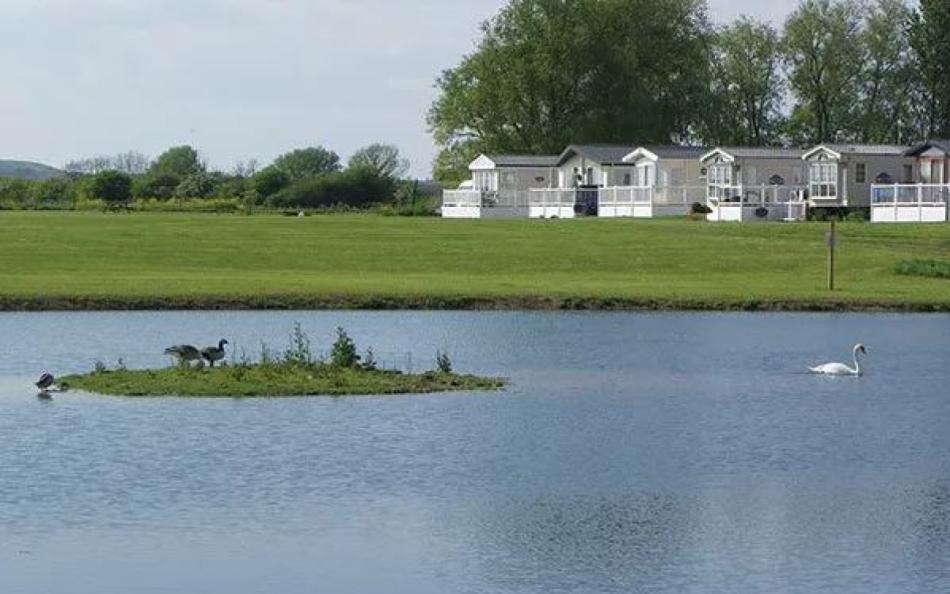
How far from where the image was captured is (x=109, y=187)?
160750 mm

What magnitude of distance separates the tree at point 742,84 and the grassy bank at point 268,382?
378ft

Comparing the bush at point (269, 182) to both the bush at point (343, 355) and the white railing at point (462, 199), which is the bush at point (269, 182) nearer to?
the white railing at point (462, 199)

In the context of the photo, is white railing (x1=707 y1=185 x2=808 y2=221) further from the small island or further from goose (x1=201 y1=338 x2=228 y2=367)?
goose (x1=201 y1=338 x2=228 y2=367)

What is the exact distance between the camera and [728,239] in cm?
8362

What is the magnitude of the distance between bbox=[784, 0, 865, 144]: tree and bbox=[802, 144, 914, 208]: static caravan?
38.5m

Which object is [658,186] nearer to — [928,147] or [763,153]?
[763,153]

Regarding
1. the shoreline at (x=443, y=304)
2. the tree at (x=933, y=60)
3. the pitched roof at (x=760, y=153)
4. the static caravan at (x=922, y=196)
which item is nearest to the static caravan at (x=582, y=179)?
the pitched roof at (x=760, y=153)

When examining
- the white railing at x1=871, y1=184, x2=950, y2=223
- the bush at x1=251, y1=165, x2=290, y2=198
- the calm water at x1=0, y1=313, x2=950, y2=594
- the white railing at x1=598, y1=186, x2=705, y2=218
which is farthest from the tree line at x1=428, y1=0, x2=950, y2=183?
the calm water at x1=0, y1=313, x2=950, y2=594

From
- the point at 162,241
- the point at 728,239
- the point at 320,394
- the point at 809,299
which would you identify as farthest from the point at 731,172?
the point at 320,394

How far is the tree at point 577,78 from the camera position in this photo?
148m

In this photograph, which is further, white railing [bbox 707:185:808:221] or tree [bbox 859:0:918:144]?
tree [bbox 859:0:918:144]

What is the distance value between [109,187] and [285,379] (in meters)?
124

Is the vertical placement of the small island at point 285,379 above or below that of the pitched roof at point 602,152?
below

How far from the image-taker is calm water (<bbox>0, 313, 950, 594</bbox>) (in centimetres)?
2427
